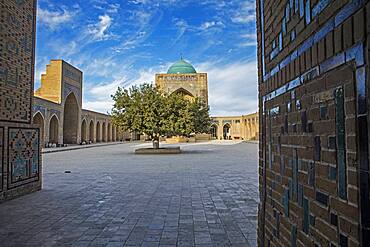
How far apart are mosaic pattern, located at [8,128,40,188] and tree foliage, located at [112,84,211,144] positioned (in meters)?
9.81

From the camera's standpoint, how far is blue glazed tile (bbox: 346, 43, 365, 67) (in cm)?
108

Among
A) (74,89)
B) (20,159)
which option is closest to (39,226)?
(20,159)

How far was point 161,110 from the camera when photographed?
635 inches

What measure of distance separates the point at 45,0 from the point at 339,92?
28.2 ft

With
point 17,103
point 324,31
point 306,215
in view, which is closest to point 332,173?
point 306,215

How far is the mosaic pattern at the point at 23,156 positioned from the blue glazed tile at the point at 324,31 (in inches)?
210

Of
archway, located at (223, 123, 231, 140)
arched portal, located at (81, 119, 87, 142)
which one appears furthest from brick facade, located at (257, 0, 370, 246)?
archway, located at (223, 123, 231, 140)

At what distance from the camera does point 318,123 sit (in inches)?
56.1

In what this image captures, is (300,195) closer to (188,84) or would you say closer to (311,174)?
(311,174)

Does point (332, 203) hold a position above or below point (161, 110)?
below

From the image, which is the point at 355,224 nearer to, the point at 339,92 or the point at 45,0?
the point at 339,92

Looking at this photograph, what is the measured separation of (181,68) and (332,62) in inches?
1526

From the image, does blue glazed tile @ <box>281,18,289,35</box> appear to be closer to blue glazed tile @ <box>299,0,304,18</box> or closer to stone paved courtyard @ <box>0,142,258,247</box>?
blue glazed tile @ <box>299,0,304,18</box>

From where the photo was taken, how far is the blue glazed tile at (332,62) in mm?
1214
